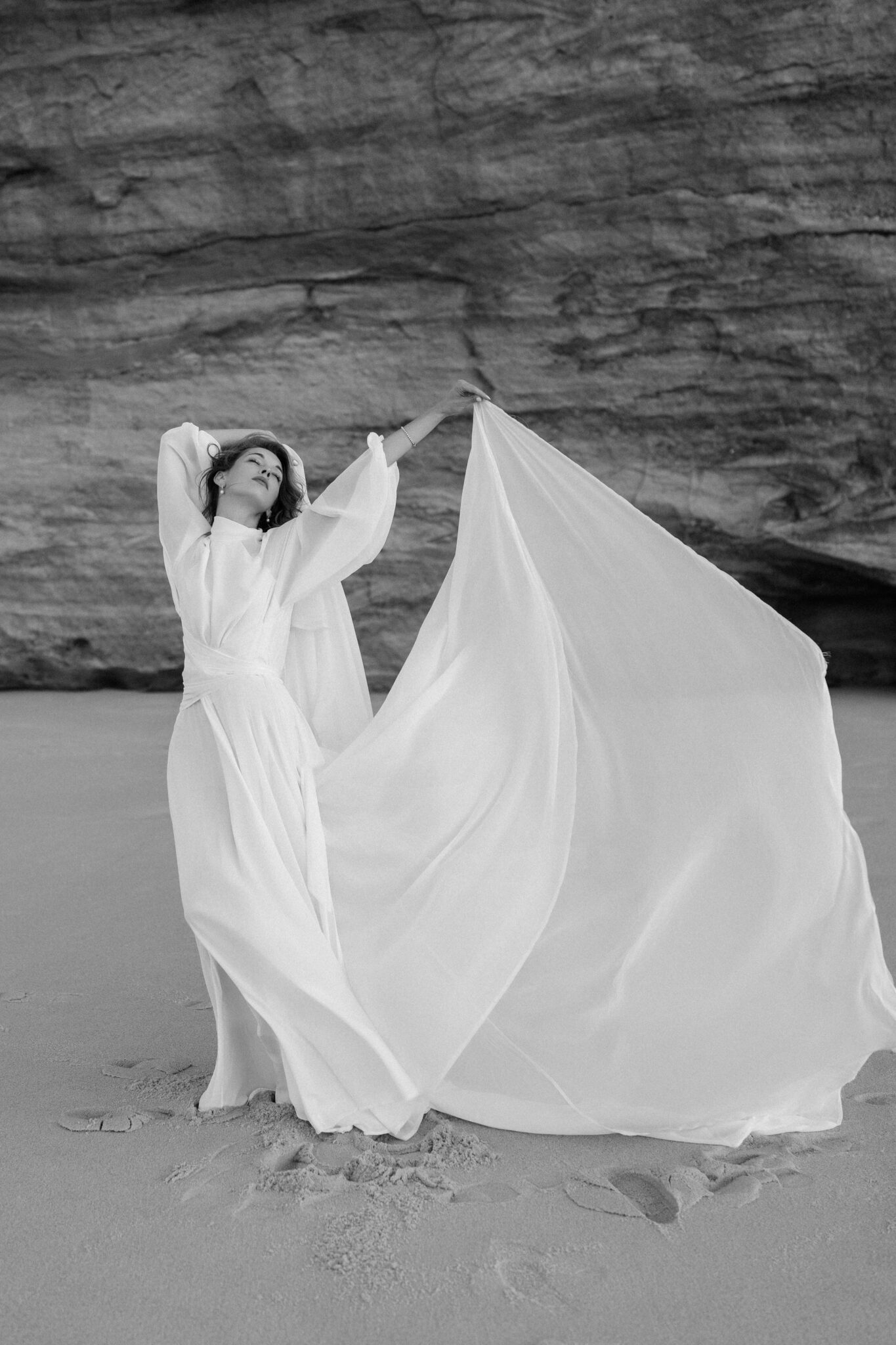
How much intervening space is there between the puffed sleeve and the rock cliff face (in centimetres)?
440

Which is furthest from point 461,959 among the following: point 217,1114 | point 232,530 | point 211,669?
point 232,530

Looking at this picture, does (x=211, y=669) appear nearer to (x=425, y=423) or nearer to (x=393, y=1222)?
(x=425, y=423)

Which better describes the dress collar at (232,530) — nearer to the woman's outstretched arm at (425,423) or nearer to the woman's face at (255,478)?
the woman's face at (255,478)

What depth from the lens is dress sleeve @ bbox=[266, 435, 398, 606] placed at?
8.50ft

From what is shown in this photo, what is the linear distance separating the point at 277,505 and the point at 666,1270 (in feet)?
5.95

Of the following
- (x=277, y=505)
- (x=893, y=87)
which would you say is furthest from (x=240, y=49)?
(x=277, y=505)

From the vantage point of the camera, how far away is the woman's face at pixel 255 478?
2.69 metres

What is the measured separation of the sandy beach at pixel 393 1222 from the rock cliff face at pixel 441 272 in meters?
4.81

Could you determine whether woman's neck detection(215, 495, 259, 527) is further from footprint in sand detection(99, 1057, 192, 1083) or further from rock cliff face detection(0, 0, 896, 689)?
rock cliff face detection(0, 0, 896, 689)

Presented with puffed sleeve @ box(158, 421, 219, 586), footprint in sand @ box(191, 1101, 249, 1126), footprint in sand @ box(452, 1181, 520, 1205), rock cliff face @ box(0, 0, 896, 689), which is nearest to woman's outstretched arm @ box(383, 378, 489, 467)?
puffed sleeve @ box(158, 421, 219, 586)

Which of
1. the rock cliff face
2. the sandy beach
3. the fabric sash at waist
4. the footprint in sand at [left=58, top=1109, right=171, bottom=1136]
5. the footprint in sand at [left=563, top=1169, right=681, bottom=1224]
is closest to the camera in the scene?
the sandy beach

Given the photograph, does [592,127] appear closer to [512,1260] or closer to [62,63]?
[62,63]

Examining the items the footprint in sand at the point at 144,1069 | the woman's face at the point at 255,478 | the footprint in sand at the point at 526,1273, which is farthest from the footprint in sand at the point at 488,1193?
the woman's face at the point at 255,478

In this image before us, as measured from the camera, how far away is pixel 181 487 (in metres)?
2.73
